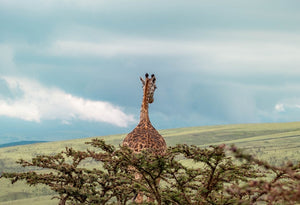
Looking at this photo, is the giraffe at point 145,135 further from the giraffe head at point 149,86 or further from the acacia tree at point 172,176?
the acacia tree at point 172,176

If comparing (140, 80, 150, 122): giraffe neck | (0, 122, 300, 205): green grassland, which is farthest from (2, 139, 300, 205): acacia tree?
(0, 122, 300, 205): green grassland

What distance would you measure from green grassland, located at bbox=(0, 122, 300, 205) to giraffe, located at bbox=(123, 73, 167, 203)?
58.7 meters

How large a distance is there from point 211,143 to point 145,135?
115 meters

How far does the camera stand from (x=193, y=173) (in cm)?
1587

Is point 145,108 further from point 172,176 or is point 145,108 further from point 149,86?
point 172,176

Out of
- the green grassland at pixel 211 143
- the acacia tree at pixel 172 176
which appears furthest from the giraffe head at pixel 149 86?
the green grassland at pixel 211 143

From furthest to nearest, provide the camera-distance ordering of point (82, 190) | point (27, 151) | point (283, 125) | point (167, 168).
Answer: point (283, 125) → point (27, 151) → point (82, 190) → point (167, 168)

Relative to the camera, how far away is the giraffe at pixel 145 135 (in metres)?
19.0

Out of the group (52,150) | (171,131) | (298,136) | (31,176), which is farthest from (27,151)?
(31,176)

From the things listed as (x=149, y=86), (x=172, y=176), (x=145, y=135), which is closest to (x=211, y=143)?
(x=149, y=86)

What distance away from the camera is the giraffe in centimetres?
1898

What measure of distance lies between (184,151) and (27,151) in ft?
415

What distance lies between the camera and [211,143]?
434 ft

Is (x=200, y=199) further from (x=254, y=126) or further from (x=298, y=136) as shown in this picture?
(x=254, y=126)
